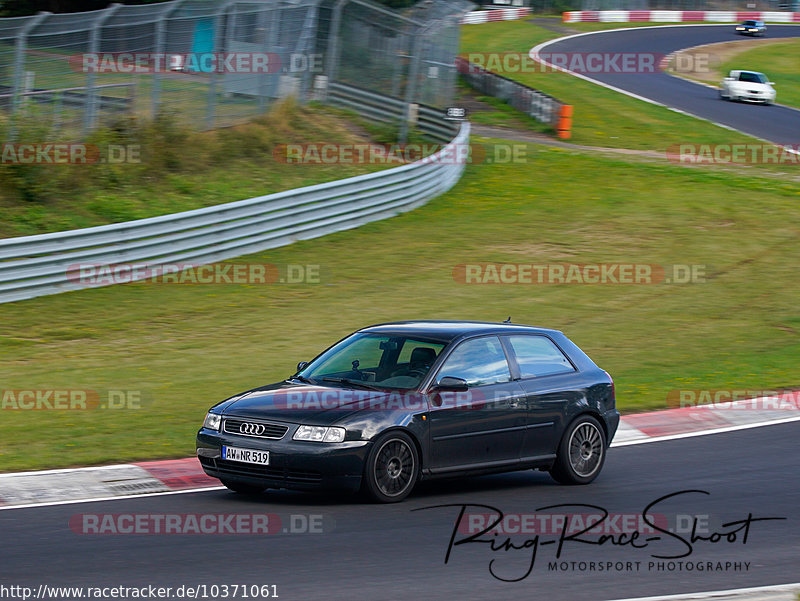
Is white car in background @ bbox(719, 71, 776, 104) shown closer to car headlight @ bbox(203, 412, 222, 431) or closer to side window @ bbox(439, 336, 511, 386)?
side window @ bbox(439, 336, 511, 386)

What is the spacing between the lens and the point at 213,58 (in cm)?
2288

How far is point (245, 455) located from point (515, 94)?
3558cm

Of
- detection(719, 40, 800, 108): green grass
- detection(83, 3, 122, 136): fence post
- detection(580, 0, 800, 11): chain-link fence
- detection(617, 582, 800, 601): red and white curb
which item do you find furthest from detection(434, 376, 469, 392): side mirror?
detection(580, 0, 800, 11): chain-link fence

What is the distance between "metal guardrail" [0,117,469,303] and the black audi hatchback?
29.1 ft

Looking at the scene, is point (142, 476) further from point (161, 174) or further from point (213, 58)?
point (213, 58)

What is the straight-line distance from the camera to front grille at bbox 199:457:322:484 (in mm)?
8141

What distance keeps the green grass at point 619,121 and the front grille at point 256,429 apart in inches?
1144

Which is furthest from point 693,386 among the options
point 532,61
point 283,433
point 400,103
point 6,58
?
point 532,61

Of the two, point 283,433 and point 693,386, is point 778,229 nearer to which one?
point 693,386

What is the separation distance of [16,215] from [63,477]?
10.7 m

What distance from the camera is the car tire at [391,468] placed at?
26.9 feet

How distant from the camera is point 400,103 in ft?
95.2

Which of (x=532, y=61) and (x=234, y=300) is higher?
(x=532, y=61)

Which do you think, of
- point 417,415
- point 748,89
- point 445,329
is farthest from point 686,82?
point 417,415
